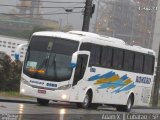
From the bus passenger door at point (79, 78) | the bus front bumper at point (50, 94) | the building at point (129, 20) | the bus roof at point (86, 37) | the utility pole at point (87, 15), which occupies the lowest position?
the bus front bumper at point (50, 94)

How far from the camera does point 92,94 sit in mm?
27266

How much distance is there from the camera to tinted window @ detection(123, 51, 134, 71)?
29914mm

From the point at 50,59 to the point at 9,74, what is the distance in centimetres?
1035

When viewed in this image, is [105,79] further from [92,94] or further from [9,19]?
[9,19]

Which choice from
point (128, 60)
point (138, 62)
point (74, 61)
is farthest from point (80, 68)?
point (138, 62)

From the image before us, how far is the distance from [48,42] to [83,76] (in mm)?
2132

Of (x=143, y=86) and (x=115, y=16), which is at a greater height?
(x=115, y=16)

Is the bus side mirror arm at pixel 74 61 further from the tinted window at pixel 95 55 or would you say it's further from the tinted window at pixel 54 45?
the tinted window at pixel 95 55

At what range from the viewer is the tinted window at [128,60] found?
2991 cm

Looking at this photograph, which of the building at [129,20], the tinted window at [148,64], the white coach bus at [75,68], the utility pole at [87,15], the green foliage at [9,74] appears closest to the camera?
the white coach bus at [75,68]

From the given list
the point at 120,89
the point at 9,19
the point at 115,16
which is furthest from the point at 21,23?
the point at 120,89

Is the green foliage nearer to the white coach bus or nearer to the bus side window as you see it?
the white coach bus

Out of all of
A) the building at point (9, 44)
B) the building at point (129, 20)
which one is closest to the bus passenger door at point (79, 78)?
the building at point (9, 44)

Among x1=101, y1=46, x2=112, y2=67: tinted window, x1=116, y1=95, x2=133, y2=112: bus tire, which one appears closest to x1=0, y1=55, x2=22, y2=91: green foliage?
x1=116, y1=95, x2=133, y2=112: bus tire
